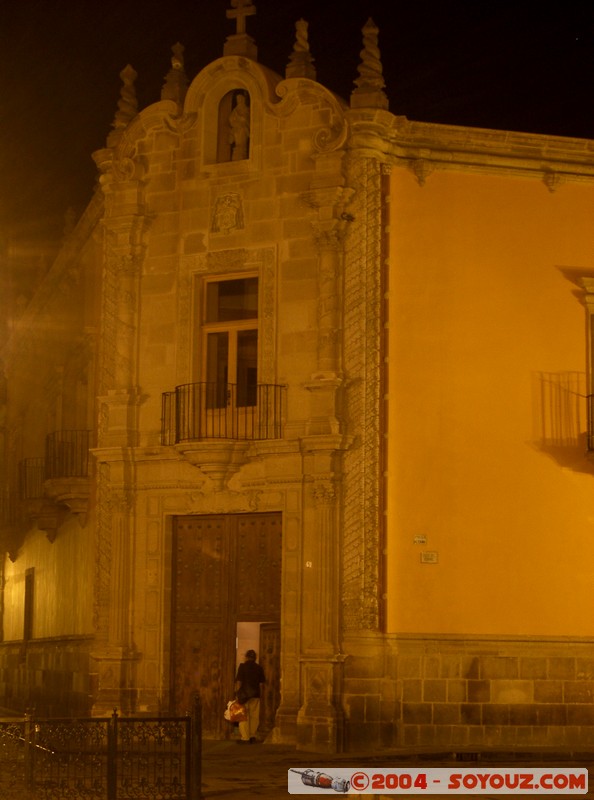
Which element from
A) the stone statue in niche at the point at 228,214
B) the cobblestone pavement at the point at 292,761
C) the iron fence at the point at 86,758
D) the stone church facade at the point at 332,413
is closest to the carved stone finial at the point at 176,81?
the stone church facade at the point at 332,413

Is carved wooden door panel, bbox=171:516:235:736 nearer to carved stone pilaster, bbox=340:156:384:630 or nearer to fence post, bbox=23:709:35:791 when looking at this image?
carved stone pilaster, bbox=340:156:384:630

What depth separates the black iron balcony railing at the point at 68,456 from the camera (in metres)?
26.5

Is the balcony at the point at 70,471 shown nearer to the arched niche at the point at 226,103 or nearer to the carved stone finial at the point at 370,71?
the arched niche at the point at 226,103

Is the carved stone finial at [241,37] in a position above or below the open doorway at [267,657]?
above

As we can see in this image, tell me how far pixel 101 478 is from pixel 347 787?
11.1 metres

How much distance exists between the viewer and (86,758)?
595 inches

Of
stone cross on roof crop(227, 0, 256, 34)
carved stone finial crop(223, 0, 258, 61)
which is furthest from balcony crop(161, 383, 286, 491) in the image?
stone cross on roof crop(227, 0, 256, 34)

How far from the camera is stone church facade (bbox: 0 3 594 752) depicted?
72.3ft

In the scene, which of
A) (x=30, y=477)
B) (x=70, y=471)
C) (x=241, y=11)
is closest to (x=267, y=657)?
(x=70, y=471)

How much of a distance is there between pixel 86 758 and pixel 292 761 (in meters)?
5.68

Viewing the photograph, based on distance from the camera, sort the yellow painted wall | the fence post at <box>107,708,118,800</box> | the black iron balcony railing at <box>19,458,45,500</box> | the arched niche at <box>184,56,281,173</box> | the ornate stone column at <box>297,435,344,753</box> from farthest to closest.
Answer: the black iron balcony railing at <box>19,458,45,500</box> → the arched niche at <box>184,56,281,173</box> → the yellow painted wall → the ornate stone column at <box>297,435,344,753</box> → the fence post at <box>107,708,118,800</box>

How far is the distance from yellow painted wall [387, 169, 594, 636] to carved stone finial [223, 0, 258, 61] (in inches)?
128

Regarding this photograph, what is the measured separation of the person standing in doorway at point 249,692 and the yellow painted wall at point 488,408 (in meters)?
2.12

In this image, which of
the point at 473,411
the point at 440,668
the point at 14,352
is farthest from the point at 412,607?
the point at 14,352
